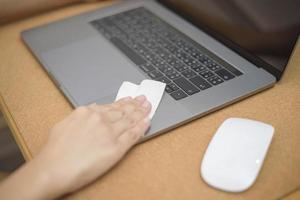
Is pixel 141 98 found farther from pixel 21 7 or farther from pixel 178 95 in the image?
pixel 21 7

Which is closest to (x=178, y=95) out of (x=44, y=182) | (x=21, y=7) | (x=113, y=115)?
(x=113, y=115)

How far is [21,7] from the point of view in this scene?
889 mm

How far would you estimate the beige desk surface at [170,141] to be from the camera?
0.49m

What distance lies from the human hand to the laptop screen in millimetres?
241

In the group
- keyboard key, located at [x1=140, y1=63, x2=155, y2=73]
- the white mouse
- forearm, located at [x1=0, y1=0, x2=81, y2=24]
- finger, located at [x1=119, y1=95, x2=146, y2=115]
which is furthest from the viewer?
forearm, located at [x1=0, y1=0, x2=81, y2=24]

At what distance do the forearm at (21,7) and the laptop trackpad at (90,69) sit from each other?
0.21 meters

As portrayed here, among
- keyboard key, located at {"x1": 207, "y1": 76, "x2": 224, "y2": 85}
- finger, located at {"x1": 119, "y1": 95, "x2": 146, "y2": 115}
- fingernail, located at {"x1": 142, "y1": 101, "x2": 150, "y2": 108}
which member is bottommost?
fingernail, located at {"x1": 142, "y1": 101, "x2": 150, "y2": 108}

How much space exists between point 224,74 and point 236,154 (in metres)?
Result: 0.21

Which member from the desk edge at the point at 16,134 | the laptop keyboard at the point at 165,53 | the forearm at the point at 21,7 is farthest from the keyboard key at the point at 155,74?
the forearm at the point at 21,7

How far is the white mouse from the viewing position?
47 cm

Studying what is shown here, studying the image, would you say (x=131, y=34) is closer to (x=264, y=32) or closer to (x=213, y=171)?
(x=264, y=32)

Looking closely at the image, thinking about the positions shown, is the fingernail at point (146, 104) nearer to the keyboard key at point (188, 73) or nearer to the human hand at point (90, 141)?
the human hand at point (90, 141)

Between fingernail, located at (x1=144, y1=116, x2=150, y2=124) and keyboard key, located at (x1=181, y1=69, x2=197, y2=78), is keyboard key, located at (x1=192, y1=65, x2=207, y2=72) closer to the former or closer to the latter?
keyboard key, located at (x1=181, y1=69, x2=197, y2=78)

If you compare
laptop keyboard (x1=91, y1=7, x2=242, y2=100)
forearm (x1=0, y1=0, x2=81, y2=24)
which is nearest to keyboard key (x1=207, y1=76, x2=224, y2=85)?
laptop keyboard (x1=91, y1=7, x2=242, y2=100)
